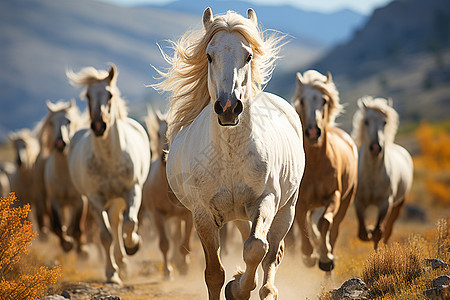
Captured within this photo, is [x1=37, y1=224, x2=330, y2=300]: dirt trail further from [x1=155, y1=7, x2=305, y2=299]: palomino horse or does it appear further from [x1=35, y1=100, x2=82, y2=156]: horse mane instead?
[x1=35, y1=100, x2=82, y2=156]: horse mane

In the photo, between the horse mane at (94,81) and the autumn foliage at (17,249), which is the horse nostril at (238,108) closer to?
the autumn foliage at (17,249)

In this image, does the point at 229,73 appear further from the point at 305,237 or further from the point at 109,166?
the point at 109,166

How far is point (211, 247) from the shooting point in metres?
5.14

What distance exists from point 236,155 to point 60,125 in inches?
295

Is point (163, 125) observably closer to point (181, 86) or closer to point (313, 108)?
point (313, 108)

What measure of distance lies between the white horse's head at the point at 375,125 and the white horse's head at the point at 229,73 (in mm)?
5560

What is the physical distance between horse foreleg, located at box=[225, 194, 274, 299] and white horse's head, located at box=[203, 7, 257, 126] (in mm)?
844

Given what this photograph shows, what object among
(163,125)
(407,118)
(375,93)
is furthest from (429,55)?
A: (163,125)

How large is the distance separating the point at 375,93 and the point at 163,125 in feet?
235

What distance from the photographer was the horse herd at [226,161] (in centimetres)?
488

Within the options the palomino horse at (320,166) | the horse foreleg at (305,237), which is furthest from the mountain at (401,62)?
the horse foreleg at (305,237)

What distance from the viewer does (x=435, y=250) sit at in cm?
659

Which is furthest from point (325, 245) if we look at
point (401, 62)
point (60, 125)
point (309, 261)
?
point (401, 62)

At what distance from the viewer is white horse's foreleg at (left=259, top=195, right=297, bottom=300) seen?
4.91 m
